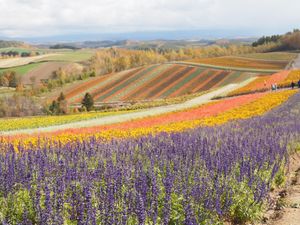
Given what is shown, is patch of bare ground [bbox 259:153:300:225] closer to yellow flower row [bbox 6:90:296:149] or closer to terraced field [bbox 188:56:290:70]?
yellow flower row [bbox 6:90:296:149]

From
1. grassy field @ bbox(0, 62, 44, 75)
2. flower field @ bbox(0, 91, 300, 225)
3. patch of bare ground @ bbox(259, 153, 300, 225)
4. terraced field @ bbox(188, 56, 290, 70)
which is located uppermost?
flower field @ bbox(0, 91, 300, 225)

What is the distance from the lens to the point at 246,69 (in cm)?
9025

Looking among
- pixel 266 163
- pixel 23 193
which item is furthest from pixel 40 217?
pixel 266 163

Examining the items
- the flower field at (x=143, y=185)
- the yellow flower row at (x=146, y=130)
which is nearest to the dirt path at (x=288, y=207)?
the flower field at (x=143, y=185)

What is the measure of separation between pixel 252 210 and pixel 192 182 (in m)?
1.20

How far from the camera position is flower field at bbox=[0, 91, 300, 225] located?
5453mm

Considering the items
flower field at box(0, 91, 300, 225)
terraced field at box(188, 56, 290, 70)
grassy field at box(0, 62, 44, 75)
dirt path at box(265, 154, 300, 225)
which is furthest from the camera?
grassy field at box(0, 62, 44, 75)

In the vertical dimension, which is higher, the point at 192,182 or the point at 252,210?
the point at 192,182

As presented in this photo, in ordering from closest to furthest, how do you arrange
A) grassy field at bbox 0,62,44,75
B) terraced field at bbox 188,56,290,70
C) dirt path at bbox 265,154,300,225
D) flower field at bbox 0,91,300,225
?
1. flower field at bbox 0,91,300,225
2. dirt path at bbox 265,154,300,225
3. terraced field at bbox 188,56,290,70
4. grassy field at bbox 0,62,44,75

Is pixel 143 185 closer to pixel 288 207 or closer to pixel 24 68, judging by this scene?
pixel 288 207

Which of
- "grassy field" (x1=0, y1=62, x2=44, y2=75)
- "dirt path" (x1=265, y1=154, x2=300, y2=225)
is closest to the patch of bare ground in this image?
"dirt path" (x1=265, y1=154, x2=300, y2=225)

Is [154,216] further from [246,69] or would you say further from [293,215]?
[246,69]

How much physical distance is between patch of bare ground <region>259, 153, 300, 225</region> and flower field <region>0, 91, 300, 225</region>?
1.23 ft

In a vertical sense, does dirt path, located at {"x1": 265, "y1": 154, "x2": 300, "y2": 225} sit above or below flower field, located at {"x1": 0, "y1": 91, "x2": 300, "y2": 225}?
below
